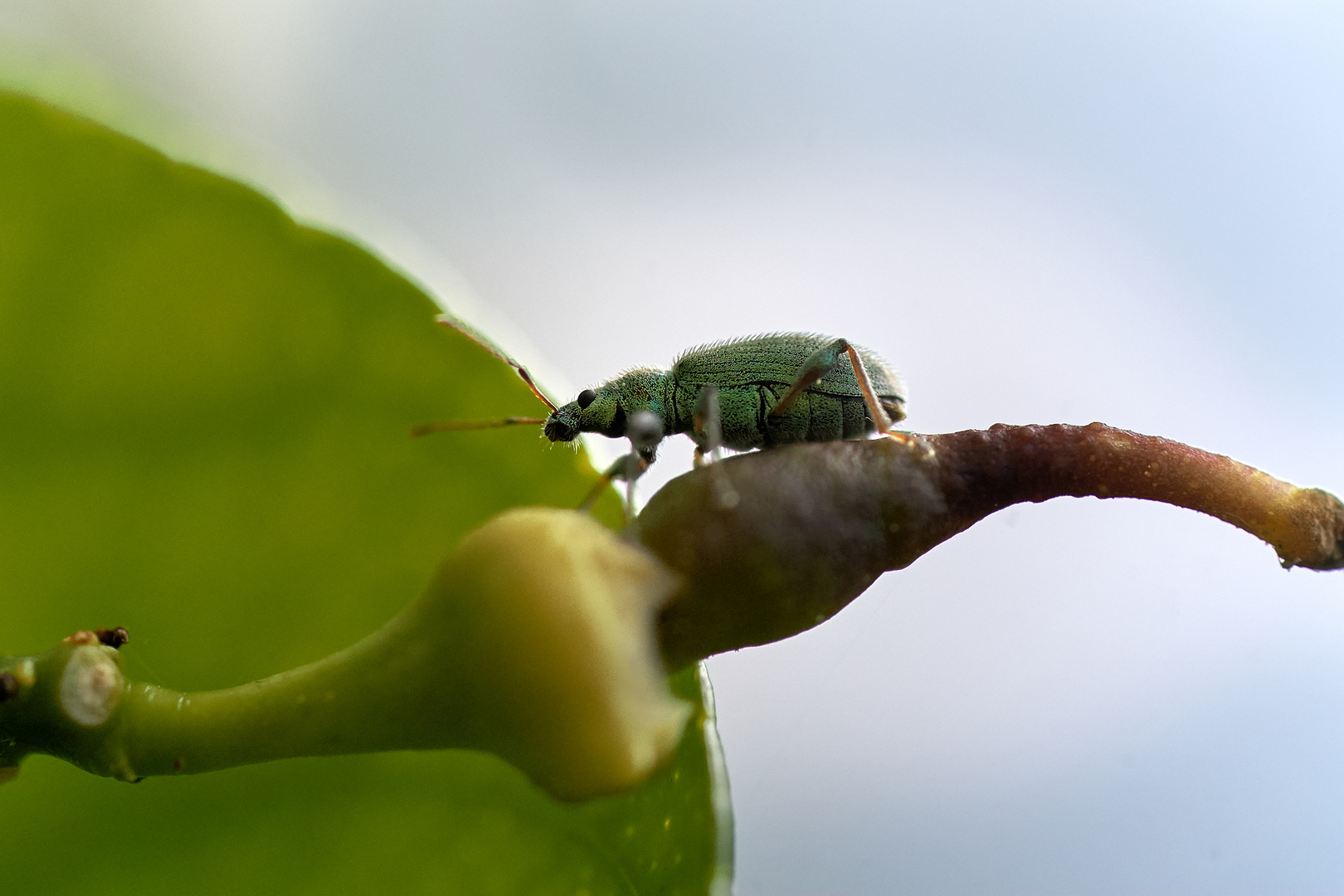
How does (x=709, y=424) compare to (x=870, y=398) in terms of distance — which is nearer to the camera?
(x=870, y=398)

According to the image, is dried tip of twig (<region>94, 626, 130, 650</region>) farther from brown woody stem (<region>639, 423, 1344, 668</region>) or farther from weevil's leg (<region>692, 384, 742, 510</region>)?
weevil's leg (<region>692, 384, 742, 510</region>)

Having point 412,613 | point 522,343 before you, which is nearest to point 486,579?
point 412,613

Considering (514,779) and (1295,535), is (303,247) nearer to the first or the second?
(514,779)

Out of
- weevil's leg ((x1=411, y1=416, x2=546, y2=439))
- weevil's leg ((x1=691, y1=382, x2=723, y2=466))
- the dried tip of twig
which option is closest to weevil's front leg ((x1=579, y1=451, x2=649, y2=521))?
weevil's leg ((x1=411, y1=416, x2=546, y2=439))

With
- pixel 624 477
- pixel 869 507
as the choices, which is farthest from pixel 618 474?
pixel 869 507

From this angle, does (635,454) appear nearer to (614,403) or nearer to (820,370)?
(820,370)
